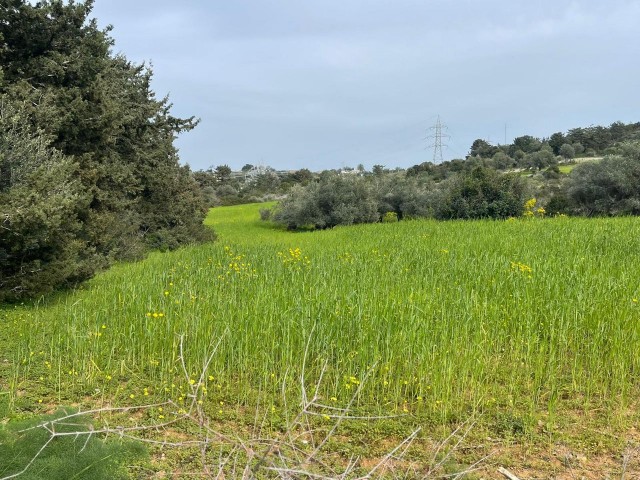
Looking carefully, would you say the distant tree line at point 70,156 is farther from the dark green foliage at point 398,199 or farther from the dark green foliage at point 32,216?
the dark green foliage at point 398,199

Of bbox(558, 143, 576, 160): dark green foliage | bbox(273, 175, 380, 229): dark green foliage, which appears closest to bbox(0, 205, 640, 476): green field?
bbox(273, 175, 380, 229): dark green foliage

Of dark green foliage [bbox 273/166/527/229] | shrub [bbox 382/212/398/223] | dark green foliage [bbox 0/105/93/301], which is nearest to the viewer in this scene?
dark green foliage [bbox 0/105/93/301]

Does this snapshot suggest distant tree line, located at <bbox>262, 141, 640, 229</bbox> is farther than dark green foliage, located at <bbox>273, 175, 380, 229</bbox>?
No

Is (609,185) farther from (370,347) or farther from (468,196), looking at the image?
(370,347)

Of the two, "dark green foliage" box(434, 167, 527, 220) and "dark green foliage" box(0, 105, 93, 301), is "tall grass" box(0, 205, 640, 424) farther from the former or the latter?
"dark green foliage" box(434, 167, 527, 220)

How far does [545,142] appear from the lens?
5622cm

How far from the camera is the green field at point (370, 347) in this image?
14.5ft

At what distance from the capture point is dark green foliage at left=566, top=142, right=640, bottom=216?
2284 centimetres

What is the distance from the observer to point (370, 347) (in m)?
4.98

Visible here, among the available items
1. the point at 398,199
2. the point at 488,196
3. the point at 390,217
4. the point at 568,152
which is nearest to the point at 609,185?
the point at 488,196

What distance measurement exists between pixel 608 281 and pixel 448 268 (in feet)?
8.40

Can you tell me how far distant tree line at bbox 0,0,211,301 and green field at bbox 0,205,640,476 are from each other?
1202 millimetres

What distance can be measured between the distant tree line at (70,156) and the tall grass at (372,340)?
1201 millimetres

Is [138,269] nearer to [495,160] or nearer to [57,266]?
[57,266]
